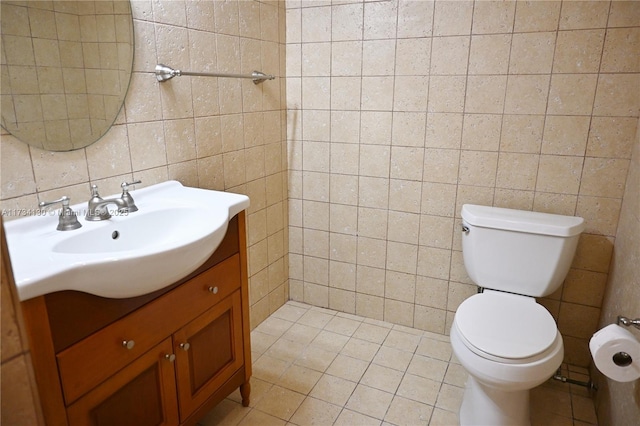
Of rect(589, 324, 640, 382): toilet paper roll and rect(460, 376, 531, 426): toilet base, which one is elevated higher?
rect(589, 324, 640, 382): toilet paper roll

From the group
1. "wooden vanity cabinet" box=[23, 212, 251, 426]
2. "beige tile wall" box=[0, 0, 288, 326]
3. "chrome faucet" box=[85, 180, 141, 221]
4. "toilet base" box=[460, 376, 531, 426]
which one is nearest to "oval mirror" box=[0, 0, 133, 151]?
"beige tile wall" box=[0, 0, 288, 326]

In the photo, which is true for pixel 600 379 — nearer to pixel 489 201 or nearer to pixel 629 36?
pixel 489 201

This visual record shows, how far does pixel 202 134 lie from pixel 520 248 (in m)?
1.40

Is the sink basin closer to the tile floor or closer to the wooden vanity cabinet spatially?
the wooden vanity cabinet

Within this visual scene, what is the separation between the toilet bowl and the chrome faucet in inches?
47.7

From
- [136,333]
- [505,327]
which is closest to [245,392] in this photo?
[136,333]

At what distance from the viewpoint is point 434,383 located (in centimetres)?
197

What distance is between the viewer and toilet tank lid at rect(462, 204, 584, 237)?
1.76 meters

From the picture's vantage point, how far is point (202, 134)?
1.83m

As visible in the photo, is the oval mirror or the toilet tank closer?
the oval mirror

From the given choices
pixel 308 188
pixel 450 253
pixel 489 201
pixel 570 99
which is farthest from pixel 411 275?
pixel 570 99

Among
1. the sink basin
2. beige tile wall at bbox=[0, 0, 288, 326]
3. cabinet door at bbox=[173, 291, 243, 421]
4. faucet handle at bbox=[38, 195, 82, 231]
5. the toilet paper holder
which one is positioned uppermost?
beige tile wall at bbox=[0, 0, 288, 326]

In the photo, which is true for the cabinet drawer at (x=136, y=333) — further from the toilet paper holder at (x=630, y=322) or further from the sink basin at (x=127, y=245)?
the toilet paper holder at (x=630, y=322)

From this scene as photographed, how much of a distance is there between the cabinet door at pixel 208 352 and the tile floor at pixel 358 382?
0.28 m
